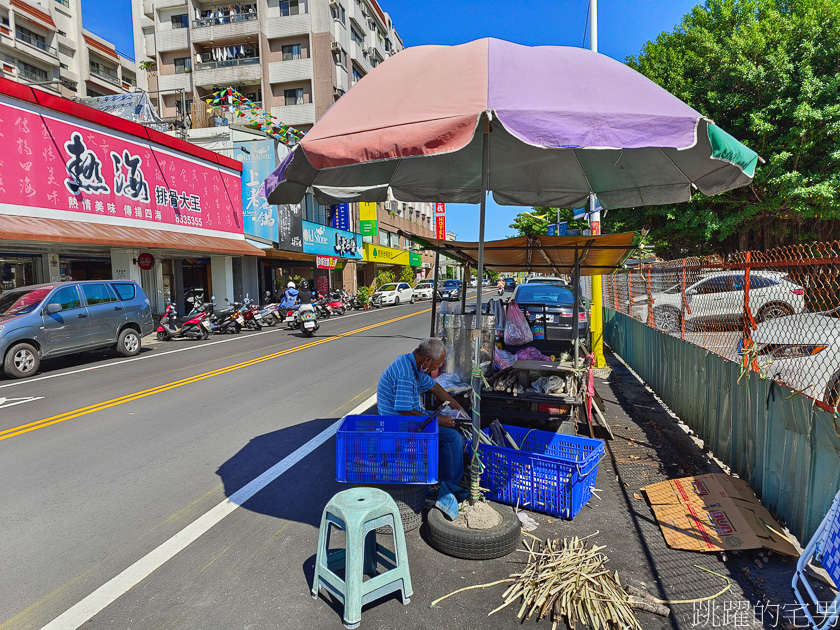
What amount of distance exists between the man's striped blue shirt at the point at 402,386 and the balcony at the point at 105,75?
2111 inches

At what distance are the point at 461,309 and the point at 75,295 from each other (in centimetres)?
964

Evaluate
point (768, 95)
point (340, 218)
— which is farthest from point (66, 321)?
point (340, 218)

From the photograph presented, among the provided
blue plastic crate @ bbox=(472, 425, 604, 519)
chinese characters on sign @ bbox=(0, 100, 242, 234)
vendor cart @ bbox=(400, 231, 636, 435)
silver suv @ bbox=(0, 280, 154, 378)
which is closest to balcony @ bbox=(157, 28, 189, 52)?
chinese characters on sign @ bbox=(0, 100, 242, 234)

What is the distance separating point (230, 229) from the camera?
21906 millimetres

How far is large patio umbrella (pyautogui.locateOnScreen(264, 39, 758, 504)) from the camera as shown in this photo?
251 cm

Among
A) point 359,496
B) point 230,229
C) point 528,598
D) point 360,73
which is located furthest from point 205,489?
point 360,73

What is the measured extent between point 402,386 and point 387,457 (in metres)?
0.71

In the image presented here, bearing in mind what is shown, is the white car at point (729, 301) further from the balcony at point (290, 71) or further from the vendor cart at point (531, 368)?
the balcony at point (290, 71)

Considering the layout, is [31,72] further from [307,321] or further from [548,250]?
[548,250]

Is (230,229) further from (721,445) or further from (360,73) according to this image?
(360,73)

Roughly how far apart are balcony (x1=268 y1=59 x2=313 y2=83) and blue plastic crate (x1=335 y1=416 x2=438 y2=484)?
37907 mm

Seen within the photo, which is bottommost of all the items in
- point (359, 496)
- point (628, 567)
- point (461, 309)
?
point (628, 567)

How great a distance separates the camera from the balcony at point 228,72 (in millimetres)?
36531

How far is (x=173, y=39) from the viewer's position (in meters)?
37.6
